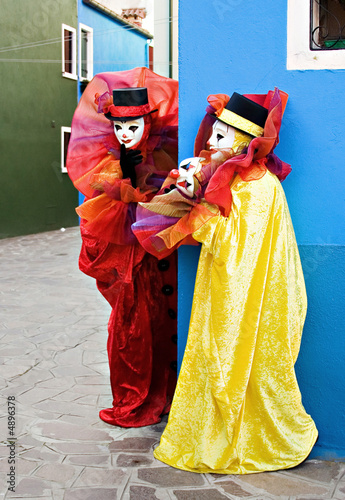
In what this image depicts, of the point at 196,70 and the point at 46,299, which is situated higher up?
the point at 196,70

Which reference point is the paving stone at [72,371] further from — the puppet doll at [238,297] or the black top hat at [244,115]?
the black top hat at [244,115]

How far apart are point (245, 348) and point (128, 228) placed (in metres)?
1.03

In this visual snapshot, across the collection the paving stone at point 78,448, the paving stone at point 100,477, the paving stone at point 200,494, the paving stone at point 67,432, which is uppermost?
the paving stone at point 67,432

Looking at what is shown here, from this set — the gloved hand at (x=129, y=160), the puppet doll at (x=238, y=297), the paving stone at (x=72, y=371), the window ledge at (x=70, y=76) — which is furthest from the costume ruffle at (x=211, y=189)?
the window ledge at (x=70, y=76)

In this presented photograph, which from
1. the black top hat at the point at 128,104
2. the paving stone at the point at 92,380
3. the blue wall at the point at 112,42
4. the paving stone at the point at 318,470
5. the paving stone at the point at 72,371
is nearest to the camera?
the paving stone at the point at 318,470

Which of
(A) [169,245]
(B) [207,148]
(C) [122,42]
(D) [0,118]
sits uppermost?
(C) [122,42]

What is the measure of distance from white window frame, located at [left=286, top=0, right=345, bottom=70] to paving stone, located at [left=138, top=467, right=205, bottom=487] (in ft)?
6.54

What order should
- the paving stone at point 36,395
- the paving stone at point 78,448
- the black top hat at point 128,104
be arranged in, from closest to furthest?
the paving stone at point 78,448 < the black top hat at point 128,104 < the paving stone at point 36,395

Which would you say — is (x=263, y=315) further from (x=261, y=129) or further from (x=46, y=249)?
(x=46, y=249)

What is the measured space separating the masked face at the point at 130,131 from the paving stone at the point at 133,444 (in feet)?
5.26

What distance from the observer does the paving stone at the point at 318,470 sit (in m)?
3.03

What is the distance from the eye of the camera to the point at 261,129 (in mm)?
2965

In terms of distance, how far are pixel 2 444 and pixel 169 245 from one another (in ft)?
4.69

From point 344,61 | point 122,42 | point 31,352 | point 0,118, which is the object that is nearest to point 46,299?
point 31,352
